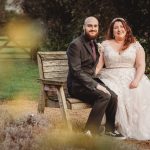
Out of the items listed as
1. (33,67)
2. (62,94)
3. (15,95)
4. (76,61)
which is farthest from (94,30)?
(33,67)

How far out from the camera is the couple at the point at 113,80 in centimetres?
805

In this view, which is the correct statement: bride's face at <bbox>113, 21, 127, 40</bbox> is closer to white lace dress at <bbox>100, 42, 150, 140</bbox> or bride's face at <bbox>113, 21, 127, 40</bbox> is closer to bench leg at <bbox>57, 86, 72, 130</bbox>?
white lace dress at <bbox>100, 42, 150, 140</bbox>

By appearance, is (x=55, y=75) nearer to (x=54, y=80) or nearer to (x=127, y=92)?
(x=54, y=80)

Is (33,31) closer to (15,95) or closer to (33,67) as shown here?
(33,67)

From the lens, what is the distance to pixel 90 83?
8.03 metres

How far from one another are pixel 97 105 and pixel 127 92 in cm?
57

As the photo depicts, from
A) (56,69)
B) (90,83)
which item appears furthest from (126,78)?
(56,69)

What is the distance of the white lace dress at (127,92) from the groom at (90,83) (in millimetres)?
163

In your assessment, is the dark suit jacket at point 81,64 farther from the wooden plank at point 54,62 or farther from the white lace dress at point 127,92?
the wooden plank at point 54,62

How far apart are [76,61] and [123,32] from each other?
2.96 feet

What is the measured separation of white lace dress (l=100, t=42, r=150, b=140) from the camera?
8312 mm

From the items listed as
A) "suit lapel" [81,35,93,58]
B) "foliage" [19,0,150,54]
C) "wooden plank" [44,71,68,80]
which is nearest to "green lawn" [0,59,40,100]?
"foliage" [19,0,150,54]

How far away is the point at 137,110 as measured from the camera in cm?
841

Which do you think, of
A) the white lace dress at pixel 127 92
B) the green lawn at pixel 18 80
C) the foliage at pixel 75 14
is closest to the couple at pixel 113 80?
the white lace dress at pixel 127 92
